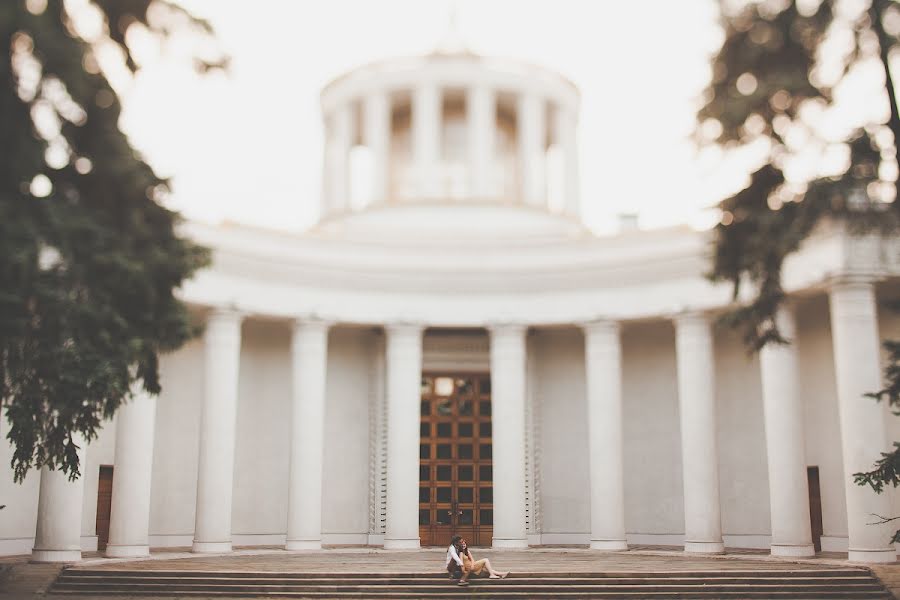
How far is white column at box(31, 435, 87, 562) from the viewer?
25172 mm

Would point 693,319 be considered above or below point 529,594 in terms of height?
above

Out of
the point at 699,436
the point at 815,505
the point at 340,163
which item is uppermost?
the point at 340,163

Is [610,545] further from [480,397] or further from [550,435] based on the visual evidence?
[480,397]

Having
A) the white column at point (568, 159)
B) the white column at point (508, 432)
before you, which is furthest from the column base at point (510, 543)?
the white column at point (568, 159)

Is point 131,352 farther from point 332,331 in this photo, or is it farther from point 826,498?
point 826,498

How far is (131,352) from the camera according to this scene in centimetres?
1555

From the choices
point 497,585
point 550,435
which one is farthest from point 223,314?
point 497,585

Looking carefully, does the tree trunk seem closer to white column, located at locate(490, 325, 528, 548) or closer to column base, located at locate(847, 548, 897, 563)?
column base, located at locate(847, 548, 897, 563)

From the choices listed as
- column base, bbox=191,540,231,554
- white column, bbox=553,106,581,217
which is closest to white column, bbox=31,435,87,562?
column base, bbox=191,540,231,554

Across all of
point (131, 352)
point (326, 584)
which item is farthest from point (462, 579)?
point (131, 352)

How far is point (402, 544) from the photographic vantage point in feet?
101

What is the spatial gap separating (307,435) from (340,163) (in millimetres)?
12337

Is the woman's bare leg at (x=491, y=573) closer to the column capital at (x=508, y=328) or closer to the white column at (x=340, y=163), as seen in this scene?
the column capital at (x=508, y=328)

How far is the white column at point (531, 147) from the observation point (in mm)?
37812
